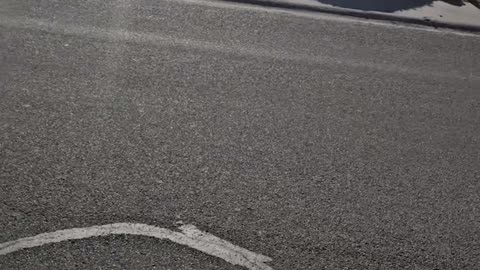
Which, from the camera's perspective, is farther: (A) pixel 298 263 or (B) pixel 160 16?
(B) pixel 160 16

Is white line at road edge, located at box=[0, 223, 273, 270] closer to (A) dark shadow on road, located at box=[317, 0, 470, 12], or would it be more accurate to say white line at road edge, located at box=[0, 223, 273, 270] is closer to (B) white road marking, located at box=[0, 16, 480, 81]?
(B) white road marking, located at box=[0, 16, 480, 81]

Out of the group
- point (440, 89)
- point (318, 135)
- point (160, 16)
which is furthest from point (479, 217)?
point (160, 16)

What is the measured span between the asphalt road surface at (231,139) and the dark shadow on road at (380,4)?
3.70 feet

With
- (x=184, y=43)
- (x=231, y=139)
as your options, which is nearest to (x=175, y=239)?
(x=231, y=139)

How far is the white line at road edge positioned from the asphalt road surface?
0.06 meters

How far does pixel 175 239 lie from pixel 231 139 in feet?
4.56

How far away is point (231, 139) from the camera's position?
18.2 feet

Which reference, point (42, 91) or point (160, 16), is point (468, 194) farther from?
point (160, 16)

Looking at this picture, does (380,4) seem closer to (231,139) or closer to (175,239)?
(231,139)

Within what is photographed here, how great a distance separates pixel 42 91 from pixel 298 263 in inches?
114

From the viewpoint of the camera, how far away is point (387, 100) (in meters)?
6.66

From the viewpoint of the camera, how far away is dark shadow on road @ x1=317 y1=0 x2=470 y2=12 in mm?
9219

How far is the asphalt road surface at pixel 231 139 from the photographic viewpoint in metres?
4.49

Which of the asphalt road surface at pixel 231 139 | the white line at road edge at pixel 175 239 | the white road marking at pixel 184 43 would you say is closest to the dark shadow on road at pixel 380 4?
the asphalt road surface at pixel 231 139
